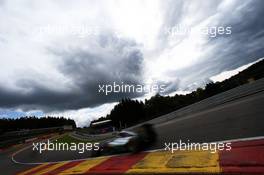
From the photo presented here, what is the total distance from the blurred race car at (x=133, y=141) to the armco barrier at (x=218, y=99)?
8.10m

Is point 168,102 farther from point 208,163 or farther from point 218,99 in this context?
point 208,163

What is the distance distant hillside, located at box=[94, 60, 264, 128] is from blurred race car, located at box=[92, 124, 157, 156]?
31.7 feet

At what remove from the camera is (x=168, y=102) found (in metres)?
77.6

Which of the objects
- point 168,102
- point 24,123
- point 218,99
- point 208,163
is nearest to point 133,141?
point 208,163

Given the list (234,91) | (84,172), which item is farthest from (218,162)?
(234,91)

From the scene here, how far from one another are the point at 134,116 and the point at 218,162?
53.8m

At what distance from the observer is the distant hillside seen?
58.1 feet

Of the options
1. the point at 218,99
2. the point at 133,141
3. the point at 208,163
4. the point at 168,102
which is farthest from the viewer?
the point at 168,102

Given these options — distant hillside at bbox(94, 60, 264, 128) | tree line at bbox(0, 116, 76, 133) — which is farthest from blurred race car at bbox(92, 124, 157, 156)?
tree line at bbox(0, 116, 76, 133)

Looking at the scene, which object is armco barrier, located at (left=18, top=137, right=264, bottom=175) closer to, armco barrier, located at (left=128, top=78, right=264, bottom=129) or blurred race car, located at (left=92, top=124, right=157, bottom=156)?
blurred race car, located at (left=92, top=124, right=157, bottom=156)

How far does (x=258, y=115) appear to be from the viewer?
923 cm

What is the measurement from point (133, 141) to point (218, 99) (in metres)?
10.9

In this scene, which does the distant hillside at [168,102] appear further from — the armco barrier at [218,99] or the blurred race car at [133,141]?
the blurred race car at [133,141]

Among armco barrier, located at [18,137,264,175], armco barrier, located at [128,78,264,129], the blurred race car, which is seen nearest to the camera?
armco barrier, located at [18,137,264,175]
